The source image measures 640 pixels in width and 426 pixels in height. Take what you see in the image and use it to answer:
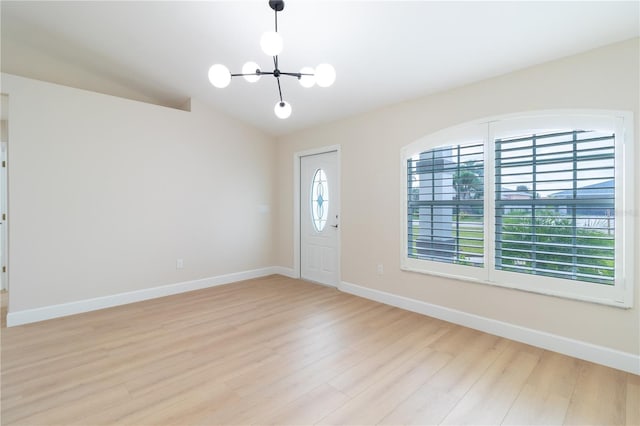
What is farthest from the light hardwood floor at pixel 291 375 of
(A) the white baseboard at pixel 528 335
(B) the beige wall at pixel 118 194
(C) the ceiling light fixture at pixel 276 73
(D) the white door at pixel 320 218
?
(C) the ceiling light fixture at pixel 276 73

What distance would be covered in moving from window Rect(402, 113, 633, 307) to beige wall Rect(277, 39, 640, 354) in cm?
11

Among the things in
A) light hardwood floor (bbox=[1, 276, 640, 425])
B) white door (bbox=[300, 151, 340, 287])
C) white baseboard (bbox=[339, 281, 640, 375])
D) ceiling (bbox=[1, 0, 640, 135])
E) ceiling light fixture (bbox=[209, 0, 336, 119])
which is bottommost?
light hardwood floor (bbox=[1, 276, 640, 425])

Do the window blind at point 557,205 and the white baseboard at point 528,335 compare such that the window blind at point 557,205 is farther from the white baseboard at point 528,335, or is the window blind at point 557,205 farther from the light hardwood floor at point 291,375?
the light hardwood floor at point 291,375

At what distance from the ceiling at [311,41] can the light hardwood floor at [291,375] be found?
2.67m

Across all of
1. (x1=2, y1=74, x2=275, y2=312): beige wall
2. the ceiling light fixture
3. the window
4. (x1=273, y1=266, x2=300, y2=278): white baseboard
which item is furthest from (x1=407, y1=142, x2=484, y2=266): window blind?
(x1=2, y1=74, x2=275, y2=312): beige wall

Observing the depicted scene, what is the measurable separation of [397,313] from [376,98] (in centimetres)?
270

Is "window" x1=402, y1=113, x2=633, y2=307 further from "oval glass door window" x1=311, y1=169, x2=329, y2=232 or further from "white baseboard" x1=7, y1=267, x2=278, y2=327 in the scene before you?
"white baseboard" x1=7, y1=267, x2=278, y2=327

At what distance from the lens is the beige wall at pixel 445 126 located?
238 centimetres

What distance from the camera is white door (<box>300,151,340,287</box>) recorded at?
4773mm

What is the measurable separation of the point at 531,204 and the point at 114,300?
4943 mm

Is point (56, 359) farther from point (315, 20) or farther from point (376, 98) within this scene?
point (376, 98)

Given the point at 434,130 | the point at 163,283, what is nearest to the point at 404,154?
the point at 434,130

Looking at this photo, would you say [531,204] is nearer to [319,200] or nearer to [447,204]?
[447,204]

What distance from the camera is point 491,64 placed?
9.18 ft
